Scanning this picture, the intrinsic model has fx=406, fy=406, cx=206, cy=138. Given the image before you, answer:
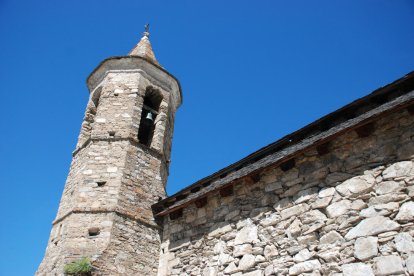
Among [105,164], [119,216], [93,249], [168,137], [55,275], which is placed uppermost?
[168,137]

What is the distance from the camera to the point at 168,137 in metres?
10.5

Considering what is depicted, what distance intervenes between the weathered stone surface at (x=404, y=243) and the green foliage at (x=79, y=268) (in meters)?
4.91

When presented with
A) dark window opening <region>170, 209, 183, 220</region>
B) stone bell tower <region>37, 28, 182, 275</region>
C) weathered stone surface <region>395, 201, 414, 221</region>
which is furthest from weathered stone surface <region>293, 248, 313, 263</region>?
stone bell tower <region>37, 28, 182, 275</region>

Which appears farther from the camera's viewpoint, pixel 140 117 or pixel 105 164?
pixel 140 117

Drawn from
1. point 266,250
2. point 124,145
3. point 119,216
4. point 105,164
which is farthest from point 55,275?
point 266,250

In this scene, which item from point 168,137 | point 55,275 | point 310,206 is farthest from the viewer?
point 168,137

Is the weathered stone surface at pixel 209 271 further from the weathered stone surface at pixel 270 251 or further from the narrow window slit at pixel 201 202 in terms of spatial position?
the narrow window slit at pixel 201 202

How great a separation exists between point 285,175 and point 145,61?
587cm

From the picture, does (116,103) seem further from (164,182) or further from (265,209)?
(265,209)

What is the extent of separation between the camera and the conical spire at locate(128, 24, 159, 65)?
1119 centimetres

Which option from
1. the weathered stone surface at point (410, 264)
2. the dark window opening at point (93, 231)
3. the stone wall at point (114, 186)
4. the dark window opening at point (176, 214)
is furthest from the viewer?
the dark window opening at point (176, 214)

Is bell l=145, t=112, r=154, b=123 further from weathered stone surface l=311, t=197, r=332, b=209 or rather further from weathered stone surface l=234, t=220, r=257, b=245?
weathered stone surface l=311, t=197, r=332, b=209

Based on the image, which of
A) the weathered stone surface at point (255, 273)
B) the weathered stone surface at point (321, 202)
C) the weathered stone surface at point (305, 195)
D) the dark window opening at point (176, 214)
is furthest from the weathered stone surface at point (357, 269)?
the dark window opening at point (176, 214)

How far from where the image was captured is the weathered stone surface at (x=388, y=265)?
4.54 metres
